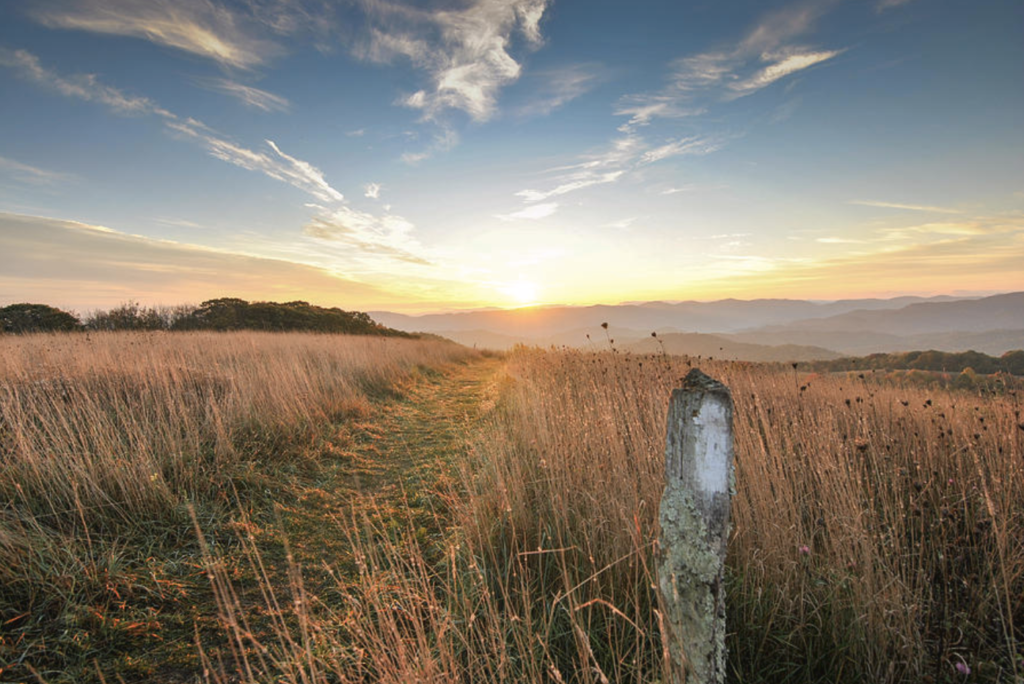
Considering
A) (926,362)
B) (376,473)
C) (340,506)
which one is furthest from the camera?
(926,362)

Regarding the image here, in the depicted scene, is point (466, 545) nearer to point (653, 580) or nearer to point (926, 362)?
point (653, 580)

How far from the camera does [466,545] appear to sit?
331cm

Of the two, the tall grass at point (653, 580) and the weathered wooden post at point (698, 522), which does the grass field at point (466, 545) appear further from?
the weathered wooden post at point (698, 522)

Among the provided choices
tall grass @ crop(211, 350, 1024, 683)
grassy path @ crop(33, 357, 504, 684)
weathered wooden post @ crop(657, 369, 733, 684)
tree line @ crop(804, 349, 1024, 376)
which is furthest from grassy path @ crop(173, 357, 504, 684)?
tree line @ crop(804, 349, 1024, 376)

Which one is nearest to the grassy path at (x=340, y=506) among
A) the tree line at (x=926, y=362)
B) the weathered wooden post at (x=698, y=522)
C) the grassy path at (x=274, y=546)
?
the grassy path at (x=274, y=546)

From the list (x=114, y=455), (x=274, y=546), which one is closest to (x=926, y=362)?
(x=274, y=546)

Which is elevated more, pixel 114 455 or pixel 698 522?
pixel 698 522

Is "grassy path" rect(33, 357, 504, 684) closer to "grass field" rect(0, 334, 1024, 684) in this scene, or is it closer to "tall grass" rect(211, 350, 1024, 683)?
"grass field" rect(0, 334, 1024, 684)

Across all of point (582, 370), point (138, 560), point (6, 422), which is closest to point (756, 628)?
point (138, 560)

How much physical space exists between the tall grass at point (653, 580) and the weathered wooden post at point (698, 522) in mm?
230

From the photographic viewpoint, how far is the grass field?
7.20 ft

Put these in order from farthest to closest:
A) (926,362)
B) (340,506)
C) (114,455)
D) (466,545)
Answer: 1. (926,362)
2. (340,506)
3. (114,455)
4. (466,545)

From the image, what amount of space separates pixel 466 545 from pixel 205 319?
28408 mm

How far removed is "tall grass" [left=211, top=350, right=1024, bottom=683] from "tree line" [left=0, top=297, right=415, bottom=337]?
21646 mm
